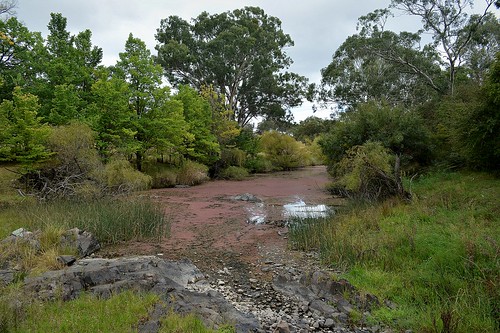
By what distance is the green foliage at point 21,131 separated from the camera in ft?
39.9

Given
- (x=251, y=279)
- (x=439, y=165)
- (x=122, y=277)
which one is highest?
(x=439, y=165)

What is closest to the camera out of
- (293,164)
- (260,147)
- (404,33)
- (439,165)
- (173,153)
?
(439,165)

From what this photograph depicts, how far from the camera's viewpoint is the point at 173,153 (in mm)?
22766

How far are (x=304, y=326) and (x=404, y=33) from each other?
999 inches

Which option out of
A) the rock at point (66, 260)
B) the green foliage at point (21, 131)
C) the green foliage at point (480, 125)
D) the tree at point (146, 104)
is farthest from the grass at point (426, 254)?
the tree at point (146, 104)

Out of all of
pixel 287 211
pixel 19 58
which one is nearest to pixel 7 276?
pixel 287 211

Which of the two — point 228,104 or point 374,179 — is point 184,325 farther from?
point 228,104

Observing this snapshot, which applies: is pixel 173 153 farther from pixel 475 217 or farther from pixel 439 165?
pixel 475 217

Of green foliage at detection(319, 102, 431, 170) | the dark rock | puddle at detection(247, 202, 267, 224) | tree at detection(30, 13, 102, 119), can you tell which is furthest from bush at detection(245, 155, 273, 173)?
the dark rock

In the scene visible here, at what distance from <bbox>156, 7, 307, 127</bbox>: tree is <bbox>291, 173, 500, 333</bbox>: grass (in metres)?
25.1

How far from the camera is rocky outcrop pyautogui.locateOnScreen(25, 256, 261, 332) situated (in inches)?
176

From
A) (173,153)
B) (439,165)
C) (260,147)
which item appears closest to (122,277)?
(439,165)

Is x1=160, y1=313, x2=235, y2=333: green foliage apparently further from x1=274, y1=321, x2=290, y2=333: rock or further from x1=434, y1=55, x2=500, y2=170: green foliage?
x1=434, y1=55, x2=500, y2=170: green foliage

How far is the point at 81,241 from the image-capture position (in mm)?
7574
